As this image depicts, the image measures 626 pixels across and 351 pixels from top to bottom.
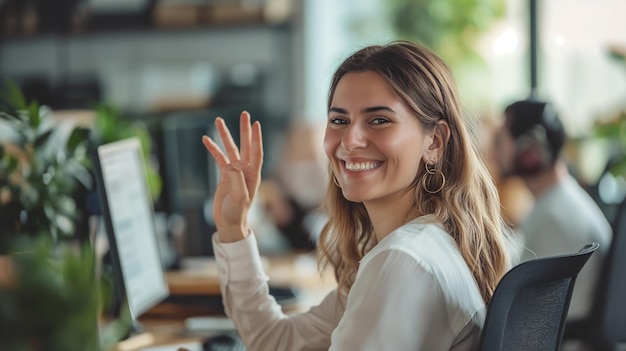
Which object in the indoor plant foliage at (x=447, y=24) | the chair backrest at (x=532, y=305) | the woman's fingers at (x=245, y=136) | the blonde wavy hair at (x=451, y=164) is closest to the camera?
the chair backrest at (x=532, y=305)

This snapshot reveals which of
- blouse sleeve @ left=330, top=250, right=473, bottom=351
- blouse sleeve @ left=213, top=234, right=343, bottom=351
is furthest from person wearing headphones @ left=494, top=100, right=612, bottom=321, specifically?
blouse sleeve @ left=330, top=250, right=473, bottom=351

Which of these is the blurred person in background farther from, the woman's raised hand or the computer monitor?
the woman's raised hand

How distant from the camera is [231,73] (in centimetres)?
583

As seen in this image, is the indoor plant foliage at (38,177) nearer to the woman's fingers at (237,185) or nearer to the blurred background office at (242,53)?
the woman's fingers at (237,185)

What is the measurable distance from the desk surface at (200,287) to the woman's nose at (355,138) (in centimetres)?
36

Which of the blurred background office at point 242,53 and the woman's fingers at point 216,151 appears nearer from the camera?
the woman's fingers at point 216,151

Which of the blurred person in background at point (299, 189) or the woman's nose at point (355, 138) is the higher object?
the woman's nose at point (355, 138)

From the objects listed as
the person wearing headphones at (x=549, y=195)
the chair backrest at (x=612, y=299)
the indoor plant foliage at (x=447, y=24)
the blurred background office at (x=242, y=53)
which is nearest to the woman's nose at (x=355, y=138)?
the chair backrest at (x=612, y=299)

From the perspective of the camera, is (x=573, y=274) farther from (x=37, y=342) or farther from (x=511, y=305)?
(x=37, y=342)

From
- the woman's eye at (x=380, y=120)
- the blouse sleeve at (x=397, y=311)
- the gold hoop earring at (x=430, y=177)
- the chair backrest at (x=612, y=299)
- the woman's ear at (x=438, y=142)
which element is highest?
the woman's eye at (x=380, y=120)

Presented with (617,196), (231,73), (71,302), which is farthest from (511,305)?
(231,73)

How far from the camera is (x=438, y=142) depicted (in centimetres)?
157

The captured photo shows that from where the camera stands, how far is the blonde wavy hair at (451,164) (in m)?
1.50

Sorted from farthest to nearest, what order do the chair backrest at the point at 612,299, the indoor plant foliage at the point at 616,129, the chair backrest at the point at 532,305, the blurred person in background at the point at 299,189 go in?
1. the blurred person in background at the point at 299,189
2. the indoor plant foliage at the point at 616,129
3. the chair backrest at the point at 612,299
4. the chair backrest at the point at 532,305
